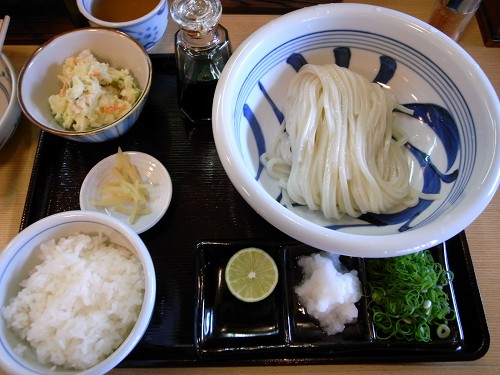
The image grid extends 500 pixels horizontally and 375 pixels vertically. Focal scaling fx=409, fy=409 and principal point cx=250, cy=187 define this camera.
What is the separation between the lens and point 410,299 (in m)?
1.29

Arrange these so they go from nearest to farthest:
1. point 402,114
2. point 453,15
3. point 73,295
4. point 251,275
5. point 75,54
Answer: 1. point 73,295
2. point 251,275
3. point 402,114
4. point 75,54
5. point 453,15

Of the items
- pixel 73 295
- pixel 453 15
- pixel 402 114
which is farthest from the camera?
pixel 453 15

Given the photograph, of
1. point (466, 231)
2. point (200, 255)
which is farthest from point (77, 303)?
point (466, 231)

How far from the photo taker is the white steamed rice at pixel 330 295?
4.21ft

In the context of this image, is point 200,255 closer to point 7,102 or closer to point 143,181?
point 143,181

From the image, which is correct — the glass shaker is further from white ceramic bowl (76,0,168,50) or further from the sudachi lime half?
the sudachi lime half

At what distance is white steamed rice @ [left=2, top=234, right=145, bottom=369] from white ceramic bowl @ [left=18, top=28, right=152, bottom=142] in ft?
1.45

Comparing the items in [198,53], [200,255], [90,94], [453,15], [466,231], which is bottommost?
[200,255]

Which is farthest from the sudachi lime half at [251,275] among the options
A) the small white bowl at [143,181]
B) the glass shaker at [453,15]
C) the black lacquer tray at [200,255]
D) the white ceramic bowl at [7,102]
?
the glass shaker at [453,15]

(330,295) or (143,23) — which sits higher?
(143,23)

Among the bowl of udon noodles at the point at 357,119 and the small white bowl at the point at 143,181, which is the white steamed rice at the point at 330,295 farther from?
the small white bowl at the point at 143,181

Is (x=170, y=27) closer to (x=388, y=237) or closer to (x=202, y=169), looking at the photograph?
(x=202, y=169)

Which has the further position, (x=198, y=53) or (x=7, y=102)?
(x=7, y=102)

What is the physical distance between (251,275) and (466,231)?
839mm
